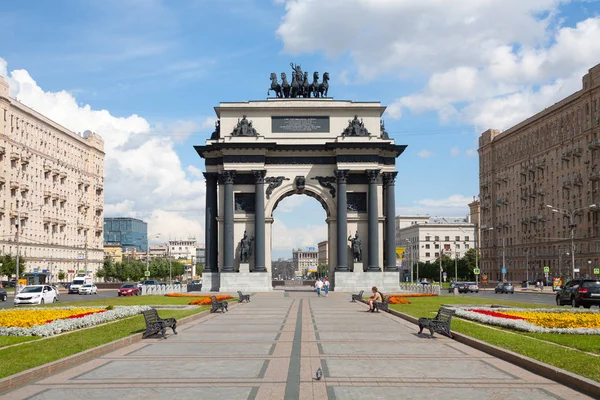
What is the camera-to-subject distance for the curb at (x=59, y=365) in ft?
49.3

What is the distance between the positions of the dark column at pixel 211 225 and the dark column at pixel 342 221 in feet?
43.0

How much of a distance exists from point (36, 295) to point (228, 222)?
26713 mm

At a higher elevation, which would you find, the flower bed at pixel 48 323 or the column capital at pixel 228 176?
the column capital at pixel 228 176

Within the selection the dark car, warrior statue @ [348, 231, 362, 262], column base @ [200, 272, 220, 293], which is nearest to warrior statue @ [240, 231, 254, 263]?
column base @ [200, 272, 220, 293]

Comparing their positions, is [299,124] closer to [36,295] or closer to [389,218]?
[389,218]

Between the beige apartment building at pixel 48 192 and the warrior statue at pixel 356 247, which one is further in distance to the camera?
the beige apartment building at pixel 48 192

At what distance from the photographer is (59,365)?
1752 centimetres

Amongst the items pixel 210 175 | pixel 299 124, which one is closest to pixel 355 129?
pixel 299 124

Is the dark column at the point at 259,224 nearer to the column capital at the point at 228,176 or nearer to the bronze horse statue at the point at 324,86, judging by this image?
the column capital at the point at 228,176

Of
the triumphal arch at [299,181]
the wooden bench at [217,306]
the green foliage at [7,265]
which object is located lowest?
the wooden bench at [217,306]

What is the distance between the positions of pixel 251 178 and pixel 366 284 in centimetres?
1639

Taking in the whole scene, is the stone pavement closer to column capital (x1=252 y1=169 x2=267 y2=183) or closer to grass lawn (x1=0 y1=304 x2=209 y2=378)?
grass lawn (x1=0 y1=304 x2=209 y2=378)

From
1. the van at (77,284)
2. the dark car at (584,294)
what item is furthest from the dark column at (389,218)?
the van at (77,284)

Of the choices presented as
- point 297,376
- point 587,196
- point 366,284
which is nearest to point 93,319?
point 297,376
